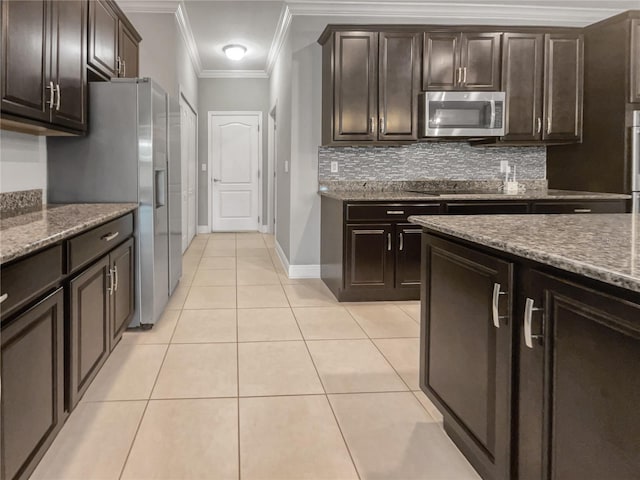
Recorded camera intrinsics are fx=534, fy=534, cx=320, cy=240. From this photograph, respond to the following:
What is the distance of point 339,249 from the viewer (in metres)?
4.43

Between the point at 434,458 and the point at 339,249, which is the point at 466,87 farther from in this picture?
the point at 434,458

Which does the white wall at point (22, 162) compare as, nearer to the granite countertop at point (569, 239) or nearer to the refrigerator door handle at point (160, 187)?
the refrigerator door handle at point (160, 187)

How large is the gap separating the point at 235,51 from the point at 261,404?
5451 mm

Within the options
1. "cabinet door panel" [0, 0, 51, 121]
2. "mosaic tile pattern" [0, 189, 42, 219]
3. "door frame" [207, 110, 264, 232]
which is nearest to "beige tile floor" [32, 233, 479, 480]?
"mosaic tile pattern" [0, 189, 42, 219]

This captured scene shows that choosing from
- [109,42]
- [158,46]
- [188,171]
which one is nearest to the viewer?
[109,42]

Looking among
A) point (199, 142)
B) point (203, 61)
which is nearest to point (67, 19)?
point (203, 61)

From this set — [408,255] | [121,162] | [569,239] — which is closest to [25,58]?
[121,162]

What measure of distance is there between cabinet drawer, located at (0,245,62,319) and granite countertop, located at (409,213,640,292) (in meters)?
1.35

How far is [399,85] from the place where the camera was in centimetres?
460

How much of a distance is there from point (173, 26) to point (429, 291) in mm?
4408

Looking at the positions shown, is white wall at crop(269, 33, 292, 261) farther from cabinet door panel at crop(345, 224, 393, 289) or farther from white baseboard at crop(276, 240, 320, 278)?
cabinet door panel at crop(345, 224, 393, 289)

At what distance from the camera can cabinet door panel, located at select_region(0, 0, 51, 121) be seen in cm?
212

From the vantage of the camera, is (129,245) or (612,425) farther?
(129,245)

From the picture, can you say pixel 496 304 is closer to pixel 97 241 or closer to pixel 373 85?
pixel 97 241
